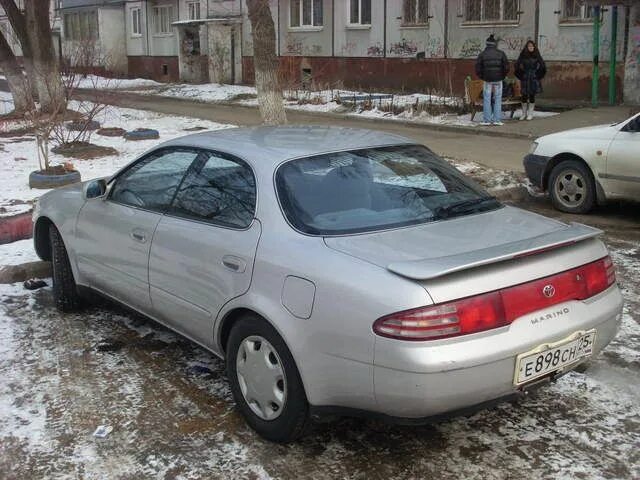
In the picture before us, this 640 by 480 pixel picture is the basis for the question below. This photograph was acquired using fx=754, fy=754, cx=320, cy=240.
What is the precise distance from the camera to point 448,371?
2.96m

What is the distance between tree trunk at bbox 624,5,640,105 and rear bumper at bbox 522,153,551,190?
10.6 m

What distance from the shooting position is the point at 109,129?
15.2m

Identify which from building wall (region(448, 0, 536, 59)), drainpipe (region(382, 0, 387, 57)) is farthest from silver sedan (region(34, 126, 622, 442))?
drainpipe (region(382, 0, 387, 57))

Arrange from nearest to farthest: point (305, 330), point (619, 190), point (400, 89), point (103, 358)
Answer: point (305, 330) → point (103, 358) → point (619, 190) → point (400, 89)

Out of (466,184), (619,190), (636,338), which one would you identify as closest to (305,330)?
(466,184)

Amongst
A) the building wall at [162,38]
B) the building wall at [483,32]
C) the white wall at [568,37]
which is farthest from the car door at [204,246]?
the building wall at [162,38]

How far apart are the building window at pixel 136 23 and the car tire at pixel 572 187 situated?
30.7m

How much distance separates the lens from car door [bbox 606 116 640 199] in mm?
7695

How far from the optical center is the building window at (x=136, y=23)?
35.7 metres

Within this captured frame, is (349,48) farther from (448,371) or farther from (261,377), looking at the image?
(448,371)

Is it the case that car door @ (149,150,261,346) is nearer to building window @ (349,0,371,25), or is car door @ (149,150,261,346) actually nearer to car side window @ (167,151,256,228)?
car side window @ (167,151,256,228)

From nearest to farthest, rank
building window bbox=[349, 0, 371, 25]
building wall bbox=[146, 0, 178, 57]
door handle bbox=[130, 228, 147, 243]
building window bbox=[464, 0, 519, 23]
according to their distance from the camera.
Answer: door handle bbox=[130, 228, 147, 243]
building window bbox=[464, 0, 519, 23]
building window bbox=[349, 0, 371, 25]
building wall bbox=[146, 0, 178, 57]

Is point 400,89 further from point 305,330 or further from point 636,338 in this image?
point 305,330

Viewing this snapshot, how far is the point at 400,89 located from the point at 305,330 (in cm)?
2155
